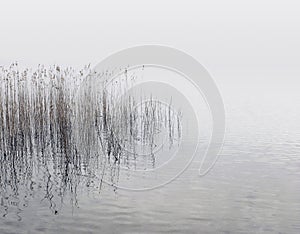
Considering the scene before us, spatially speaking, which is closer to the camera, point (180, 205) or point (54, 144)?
point (180, 205)

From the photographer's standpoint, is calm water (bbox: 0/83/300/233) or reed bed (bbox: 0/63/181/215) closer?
calm water (bbox: 0/83/300/233)

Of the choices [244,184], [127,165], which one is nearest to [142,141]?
[127,165]

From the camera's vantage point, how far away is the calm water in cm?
601

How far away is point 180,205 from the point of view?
687 cm

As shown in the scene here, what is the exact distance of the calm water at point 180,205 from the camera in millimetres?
6008

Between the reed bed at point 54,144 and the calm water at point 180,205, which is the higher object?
the reed bed at point 54,144

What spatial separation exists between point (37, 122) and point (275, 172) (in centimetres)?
536

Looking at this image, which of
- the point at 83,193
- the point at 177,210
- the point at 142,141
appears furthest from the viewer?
the point at 142,141

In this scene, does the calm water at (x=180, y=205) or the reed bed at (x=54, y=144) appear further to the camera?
the reed bed at (x=54, y=144)

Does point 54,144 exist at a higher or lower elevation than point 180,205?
higher

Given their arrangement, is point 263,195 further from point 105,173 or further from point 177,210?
point 105,173

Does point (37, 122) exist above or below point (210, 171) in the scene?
above

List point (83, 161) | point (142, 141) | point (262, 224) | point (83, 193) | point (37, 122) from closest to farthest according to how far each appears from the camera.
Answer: point (262, 224), point (83, 193), point (83, 161), point (37, 122), point (142, 141)

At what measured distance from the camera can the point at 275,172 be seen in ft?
30.0
